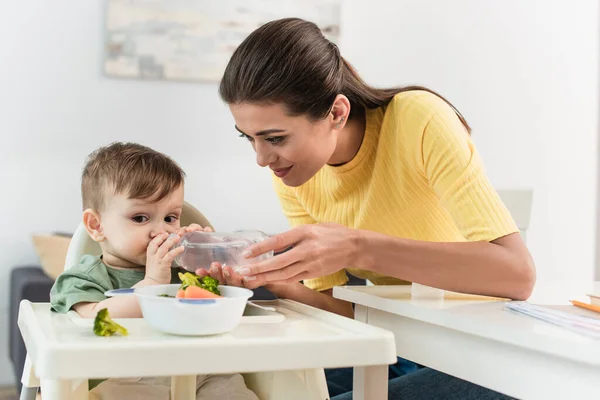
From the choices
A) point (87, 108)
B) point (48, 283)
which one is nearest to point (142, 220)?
point (48, 283)

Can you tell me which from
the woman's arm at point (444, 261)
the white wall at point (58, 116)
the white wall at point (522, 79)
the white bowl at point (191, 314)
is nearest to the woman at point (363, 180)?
the woman's arm at point (444, 261)

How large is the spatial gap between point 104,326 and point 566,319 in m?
0.63

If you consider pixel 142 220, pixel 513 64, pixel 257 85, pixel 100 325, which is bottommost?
pixel 100 325

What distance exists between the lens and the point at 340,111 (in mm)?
1647

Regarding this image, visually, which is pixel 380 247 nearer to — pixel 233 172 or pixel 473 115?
pixel 233 172

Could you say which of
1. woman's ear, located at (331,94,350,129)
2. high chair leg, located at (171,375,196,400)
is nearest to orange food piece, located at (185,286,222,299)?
high chair leg, located at (171,375,196,400)

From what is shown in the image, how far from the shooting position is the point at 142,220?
4.86 ft

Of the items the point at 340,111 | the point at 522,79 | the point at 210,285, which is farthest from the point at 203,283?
the point at 522,79

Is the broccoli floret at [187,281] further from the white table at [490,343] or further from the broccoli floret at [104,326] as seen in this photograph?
the white table at [490,343]

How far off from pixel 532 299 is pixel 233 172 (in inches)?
96.0

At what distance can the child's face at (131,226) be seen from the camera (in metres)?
1.45

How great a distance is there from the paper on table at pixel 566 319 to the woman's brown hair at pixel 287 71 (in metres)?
0.58

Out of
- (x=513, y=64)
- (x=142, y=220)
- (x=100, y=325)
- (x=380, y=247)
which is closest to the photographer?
(x=100, y=325)

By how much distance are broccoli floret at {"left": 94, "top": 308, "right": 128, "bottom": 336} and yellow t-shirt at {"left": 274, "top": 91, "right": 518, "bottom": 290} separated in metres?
0.70
